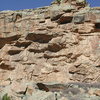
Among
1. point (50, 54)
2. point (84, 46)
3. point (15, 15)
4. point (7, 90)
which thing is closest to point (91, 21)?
point (84, 46)

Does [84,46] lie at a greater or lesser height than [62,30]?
lesser

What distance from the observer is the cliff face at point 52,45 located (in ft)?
88.5

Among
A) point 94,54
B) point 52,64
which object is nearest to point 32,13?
point 52,64

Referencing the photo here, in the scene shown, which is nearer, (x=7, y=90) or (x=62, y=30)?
(x=7, y=90)

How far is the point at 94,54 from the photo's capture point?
88.4ft

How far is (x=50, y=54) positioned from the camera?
28406 mm

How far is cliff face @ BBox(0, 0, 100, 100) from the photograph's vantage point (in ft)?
88.5

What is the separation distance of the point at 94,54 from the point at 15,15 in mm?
10438

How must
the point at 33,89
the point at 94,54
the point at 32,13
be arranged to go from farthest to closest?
the point at 32,13
the point at 94,54
the point at 33,89

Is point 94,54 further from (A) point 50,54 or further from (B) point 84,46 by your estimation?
(A) point 50,54

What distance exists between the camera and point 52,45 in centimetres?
2823

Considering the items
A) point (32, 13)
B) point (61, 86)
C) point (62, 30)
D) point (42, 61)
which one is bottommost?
point (61, 86)

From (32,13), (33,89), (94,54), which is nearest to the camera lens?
(33,89)

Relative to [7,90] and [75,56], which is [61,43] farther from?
[7,90]
